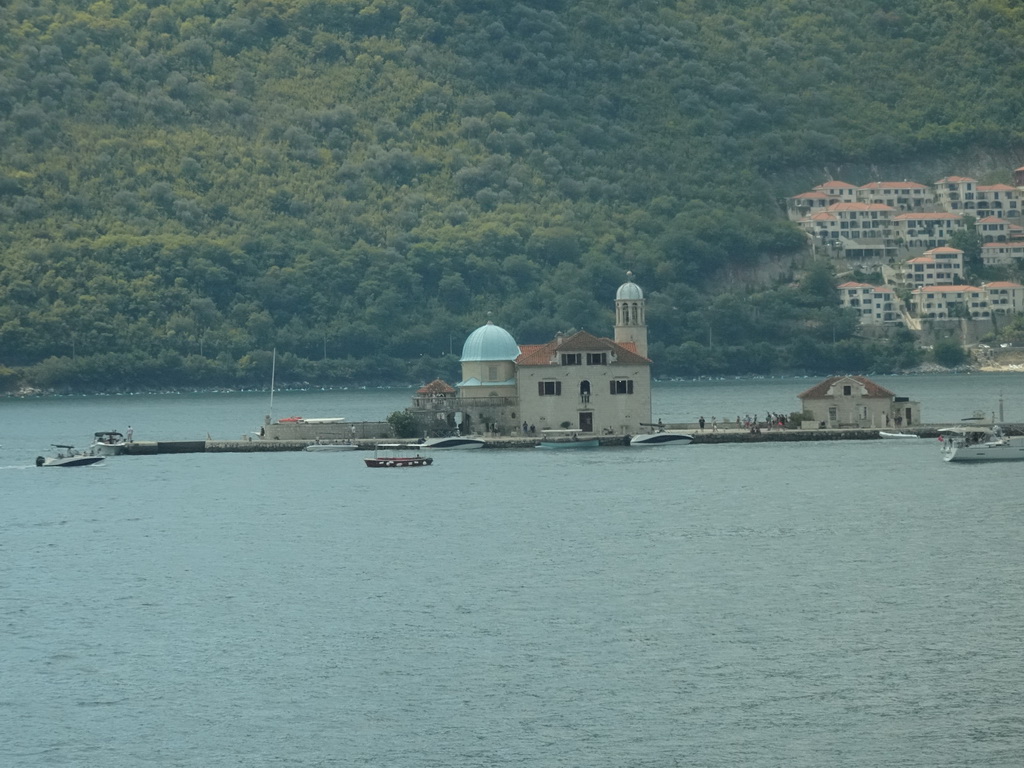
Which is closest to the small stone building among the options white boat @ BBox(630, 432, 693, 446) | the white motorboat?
the white motorboat

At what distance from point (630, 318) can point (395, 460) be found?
53.8 feet

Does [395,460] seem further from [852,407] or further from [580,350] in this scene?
[852,407]

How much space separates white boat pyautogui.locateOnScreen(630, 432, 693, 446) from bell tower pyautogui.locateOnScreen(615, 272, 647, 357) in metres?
4.99

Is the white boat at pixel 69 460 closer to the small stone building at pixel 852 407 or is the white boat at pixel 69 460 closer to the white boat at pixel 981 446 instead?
the small stone building at pixel 852 407

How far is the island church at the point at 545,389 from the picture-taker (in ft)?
331

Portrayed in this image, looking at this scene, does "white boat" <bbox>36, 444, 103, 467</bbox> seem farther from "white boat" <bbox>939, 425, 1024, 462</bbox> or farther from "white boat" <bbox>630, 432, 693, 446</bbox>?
"white boat" <bbox>939, 425, 1024, 462</bbox>

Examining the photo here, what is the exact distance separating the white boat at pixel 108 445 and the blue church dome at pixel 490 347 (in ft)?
59.1

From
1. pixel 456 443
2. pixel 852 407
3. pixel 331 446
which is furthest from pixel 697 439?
pixel 331 446

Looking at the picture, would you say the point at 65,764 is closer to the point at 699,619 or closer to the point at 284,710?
the point at 284,710

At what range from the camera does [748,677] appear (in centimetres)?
4594

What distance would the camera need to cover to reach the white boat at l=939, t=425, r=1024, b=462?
3743 inches

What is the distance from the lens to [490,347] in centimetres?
10400

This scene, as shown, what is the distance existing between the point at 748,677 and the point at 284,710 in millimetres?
9406

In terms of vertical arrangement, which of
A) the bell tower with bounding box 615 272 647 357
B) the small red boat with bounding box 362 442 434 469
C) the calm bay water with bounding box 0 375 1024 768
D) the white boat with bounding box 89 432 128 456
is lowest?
the calm bay water with bounding box 0 375 1024 768
